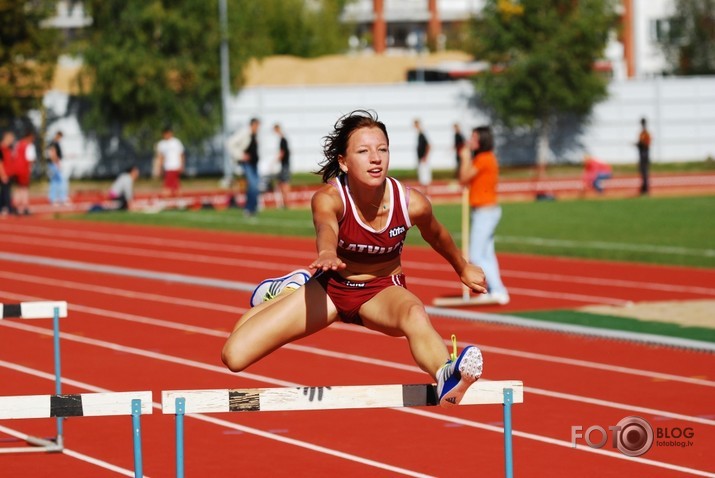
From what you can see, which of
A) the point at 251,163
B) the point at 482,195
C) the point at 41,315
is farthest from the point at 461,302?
the point at 251,163

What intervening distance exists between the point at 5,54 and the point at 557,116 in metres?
18.3

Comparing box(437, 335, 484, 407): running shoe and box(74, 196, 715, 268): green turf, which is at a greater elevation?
box(437, 335, 484, 407): running shoe

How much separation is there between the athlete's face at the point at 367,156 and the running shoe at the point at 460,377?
1241 mm

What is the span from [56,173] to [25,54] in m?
11.1

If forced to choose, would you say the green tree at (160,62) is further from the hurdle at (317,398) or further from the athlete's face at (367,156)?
the hurdle at (317,398)

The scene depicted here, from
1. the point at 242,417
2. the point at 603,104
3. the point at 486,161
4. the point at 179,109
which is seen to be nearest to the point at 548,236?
the point at 486,161

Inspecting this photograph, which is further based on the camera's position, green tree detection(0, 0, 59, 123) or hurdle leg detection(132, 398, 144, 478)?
green tree detection(0, 0, 59, 123)

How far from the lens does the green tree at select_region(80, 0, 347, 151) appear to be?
137ft

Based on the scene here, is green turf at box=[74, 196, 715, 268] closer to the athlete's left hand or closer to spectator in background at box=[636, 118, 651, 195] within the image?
spectator in background at box=[636, 118, 651, 195]

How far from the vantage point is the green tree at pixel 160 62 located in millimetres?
41625

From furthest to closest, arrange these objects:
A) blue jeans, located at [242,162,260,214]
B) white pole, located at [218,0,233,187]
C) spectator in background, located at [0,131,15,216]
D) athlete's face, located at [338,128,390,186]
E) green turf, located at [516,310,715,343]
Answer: white pole, located at [218,0,233,187]
spectator in background, located at [0,131,15,216]
blue jeans, located at [242,162,260,214]
green turf, located at [516,310,715,343]
athlete's face, located at [338,128,390,186]

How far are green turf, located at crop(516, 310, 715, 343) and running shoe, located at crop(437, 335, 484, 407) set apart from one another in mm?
7084

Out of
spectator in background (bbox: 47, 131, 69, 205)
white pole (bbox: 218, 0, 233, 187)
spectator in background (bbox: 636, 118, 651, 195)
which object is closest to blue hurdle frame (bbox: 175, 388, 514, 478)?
spectator in background (bbox: 47, 131, 69, 205)

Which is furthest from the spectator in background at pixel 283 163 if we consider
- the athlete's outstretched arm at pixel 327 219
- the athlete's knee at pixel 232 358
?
the athlete's knee at pixel 232 358
